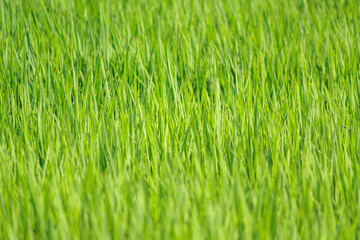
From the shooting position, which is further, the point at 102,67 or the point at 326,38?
the point at 326,38

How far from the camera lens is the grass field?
113 cm

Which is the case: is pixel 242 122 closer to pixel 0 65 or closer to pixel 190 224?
pixel 190 224

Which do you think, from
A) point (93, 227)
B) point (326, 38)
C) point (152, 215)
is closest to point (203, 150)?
point (152, 215)

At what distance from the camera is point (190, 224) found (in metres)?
1.09

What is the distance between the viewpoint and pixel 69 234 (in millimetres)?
1099

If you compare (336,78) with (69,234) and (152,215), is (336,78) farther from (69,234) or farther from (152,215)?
(69,234)

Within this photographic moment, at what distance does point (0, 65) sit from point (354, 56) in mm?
1770

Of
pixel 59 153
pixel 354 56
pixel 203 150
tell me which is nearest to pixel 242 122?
pixel 203 150

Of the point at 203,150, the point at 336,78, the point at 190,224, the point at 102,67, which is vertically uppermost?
the point at 102,67

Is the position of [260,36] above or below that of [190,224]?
above

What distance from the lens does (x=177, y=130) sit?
4.99ft

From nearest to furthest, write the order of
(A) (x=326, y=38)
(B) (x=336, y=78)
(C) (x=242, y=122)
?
(C) (x=242, y=122) < (B) (x=336, y=78) < (A) (x=326, y=38)

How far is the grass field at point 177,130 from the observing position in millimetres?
1133

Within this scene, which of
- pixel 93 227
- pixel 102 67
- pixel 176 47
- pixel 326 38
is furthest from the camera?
pixel 326 38
